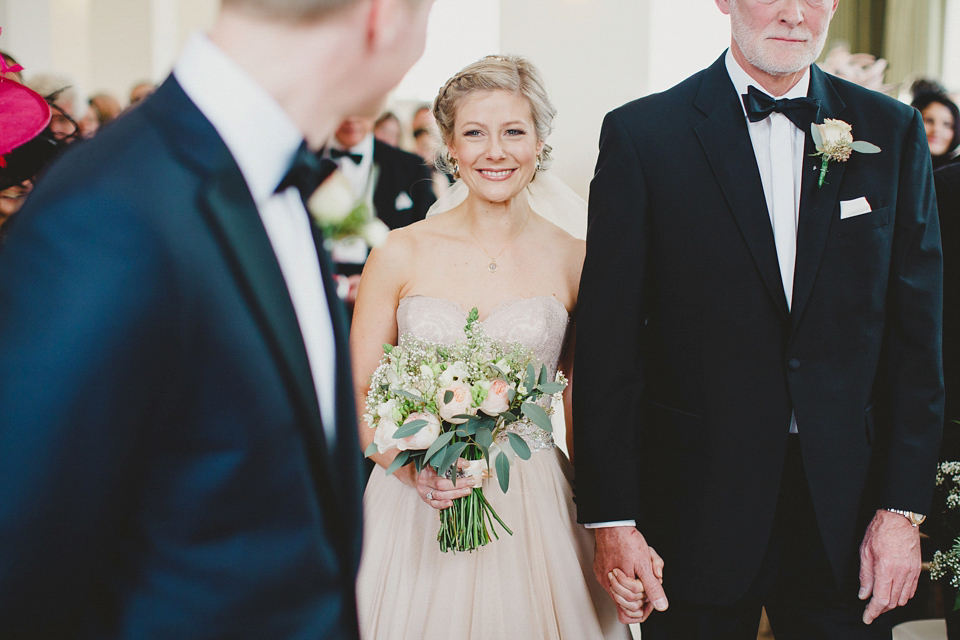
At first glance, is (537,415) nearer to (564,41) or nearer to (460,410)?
(460,410)

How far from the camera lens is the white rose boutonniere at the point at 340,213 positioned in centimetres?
85

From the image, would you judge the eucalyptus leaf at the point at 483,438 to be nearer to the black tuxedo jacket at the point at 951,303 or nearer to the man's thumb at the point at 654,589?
the man's thumb at the point at 654,589

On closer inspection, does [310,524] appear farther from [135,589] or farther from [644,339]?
[644,339]

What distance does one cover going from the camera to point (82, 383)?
0.55m

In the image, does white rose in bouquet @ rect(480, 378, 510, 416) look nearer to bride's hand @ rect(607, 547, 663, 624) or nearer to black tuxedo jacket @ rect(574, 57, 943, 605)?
black tuxedo jacket @ rect(574, 57, 943, 605)

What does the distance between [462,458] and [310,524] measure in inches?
42.5

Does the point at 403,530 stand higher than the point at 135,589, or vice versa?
the point at 135,589

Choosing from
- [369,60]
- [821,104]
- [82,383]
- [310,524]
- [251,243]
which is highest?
[821,104]

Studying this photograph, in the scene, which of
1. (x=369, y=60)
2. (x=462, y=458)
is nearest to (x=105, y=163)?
(x=369, y=60)

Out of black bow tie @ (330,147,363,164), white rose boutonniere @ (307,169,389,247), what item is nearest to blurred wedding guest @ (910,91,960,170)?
black bow tie @ (330,147,363,164)

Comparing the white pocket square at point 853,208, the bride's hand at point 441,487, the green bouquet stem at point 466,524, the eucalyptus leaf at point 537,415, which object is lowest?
the green bouquet stem at point 466,524

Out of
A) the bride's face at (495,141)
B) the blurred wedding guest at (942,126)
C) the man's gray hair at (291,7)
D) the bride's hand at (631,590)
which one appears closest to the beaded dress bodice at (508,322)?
the bride's face at (495,141)

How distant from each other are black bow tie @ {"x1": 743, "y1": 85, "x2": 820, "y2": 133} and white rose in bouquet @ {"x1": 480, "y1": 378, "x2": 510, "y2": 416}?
31.5 inches

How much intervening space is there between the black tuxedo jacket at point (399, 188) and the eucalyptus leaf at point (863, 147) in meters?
2.62
